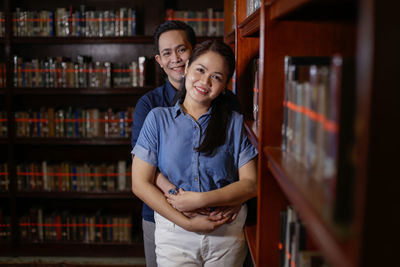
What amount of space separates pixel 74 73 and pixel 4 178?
3.49 feet

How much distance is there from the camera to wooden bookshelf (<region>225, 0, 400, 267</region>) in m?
0.41

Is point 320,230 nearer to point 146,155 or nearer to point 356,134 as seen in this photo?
point 356,134

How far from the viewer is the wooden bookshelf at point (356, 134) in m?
0.41

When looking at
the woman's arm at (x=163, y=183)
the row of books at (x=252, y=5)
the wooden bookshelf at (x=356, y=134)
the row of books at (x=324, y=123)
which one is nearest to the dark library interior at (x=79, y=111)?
the row of books at (x=252, y=5)

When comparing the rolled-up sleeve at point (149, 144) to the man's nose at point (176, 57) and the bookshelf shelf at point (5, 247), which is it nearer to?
the man's nose at point (176, 57)

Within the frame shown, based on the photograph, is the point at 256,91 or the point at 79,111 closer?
the point at 256,91

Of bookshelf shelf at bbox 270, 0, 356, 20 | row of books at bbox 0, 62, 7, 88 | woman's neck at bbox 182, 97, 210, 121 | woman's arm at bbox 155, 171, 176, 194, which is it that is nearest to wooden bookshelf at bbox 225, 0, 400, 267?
bookshelf shelf at bbox 270, 0, 356, 20

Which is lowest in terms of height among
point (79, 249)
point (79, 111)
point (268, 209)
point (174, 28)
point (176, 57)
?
point (79, 249)

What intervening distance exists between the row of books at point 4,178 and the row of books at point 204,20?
6.09 feet

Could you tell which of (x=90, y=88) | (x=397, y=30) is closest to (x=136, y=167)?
(x=397, y=30)

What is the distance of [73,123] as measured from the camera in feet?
10.8

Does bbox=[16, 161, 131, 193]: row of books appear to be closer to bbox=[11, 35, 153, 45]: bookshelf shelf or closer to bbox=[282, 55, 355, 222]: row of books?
bbox=[11, 35, 153, 45]: bookshelf shelf

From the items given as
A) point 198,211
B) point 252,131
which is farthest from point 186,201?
point 252,131

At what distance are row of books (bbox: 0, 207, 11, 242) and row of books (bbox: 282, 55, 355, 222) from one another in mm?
3085
